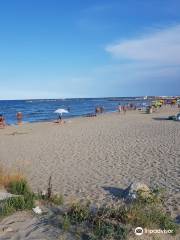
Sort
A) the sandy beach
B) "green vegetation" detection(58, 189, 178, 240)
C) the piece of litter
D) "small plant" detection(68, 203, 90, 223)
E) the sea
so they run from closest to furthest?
1. "green vegetation" detection(58, 189, 178, 240)
2. "small plant" detection(68, 203, 90, 223)
3. the piece of litter
4. the sandy beach
5. the sea

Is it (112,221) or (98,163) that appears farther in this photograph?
(98,163)

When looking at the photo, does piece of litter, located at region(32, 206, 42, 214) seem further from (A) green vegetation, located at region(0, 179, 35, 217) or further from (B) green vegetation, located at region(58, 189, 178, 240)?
(B) green vegetation, located at region(58, 189, 178, 240)

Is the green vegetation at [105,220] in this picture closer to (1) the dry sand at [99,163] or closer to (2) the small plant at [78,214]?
(2) the small plant at [78,214]

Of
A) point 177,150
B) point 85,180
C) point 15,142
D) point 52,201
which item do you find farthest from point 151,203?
point 15,142

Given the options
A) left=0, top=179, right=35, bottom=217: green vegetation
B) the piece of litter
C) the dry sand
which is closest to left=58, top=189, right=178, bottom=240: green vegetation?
the piece of litter

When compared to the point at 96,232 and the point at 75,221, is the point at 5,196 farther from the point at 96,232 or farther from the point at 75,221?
the point at 96,232

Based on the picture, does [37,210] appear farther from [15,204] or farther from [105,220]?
[105,220]

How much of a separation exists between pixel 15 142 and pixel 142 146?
717 centimetres

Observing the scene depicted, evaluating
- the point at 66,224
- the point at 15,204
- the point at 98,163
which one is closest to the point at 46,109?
the point at 98,163

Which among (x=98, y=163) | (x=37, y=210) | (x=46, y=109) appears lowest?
(x=46, y=109)

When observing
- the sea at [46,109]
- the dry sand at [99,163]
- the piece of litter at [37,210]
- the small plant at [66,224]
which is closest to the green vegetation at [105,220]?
the small plant at [66,224]

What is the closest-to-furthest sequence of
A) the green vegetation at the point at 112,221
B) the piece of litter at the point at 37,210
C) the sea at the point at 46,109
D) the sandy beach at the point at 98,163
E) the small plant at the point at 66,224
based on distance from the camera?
the green vegetation at the point at 112,221 → the small plant at the point at 66,224 → the piece of litter at the point at 37,210 → the sandy beach at the point at 98,163 → the sea at the point at 46,109

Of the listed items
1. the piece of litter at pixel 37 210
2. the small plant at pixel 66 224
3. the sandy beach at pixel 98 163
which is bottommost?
the sandy beach at pixel 98 163

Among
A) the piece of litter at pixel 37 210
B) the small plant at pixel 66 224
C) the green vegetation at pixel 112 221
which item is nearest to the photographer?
the green vegetation at pixel 112 221
